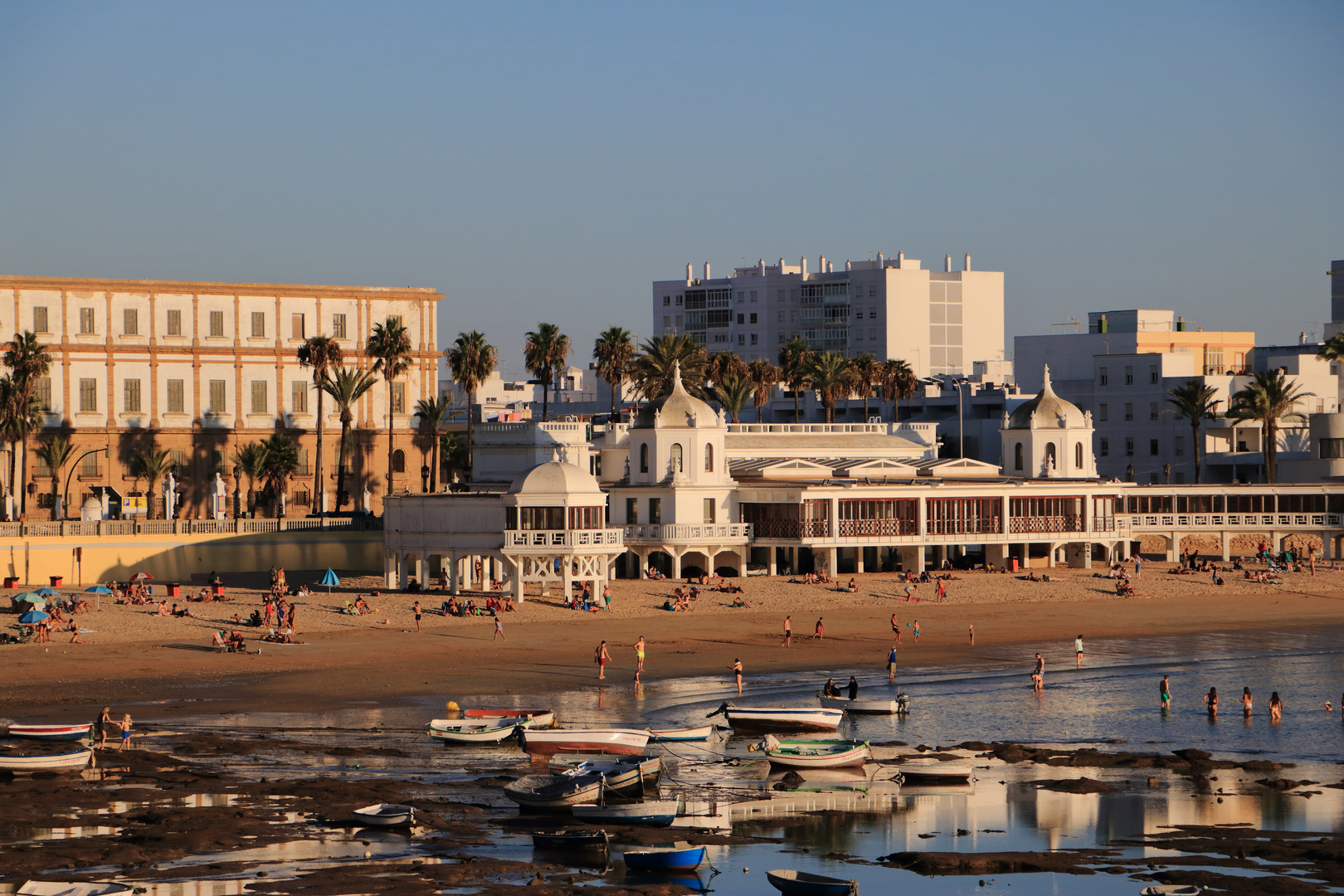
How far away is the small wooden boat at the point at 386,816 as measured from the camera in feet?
119

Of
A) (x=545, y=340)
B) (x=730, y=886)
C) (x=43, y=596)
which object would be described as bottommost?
(x=730, y=886)

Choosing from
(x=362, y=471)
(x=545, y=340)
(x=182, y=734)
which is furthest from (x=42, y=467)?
(x=182, y=734)

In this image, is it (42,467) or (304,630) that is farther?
(42,467)

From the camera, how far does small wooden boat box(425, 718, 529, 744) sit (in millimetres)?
46688

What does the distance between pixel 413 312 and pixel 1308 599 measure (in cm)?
5492

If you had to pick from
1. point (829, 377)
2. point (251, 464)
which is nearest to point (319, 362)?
point (251, 464)

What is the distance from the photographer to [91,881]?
3155 centimetres

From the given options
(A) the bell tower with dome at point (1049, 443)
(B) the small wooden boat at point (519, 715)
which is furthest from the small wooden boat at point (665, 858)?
(A) the bell tower with dome at point (1049, 443)

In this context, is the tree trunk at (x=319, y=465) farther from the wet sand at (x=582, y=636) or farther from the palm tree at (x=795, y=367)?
the palm tree at (x=795, y=367)

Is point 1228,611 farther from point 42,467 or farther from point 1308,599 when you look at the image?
point 42,467

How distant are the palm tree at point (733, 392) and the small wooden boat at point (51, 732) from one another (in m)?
73.5

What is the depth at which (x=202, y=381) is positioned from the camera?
336 ft

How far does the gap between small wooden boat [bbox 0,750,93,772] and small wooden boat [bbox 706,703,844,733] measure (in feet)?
55.5

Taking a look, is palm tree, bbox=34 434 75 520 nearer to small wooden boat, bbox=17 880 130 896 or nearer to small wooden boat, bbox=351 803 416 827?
small wooden boat, bbox=351 803 416 827
